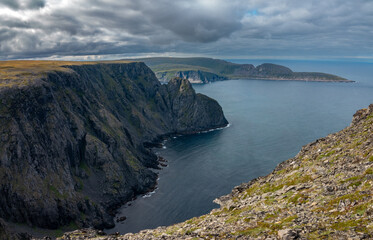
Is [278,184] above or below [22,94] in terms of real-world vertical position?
below

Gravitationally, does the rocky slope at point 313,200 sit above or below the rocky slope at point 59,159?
above

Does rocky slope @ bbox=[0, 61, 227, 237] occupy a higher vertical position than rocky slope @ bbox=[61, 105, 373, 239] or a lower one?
lower

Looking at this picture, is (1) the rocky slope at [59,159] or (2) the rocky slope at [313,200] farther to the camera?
(1) the rocky slope at [59,159]

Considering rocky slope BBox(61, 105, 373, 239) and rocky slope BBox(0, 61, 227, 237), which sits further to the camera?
rocky slope BBox(0, 61, 227, 237)

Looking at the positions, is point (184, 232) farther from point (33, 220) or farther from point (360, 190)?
point (33, 220)

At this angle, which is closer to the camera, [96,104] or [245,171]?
[245,171]

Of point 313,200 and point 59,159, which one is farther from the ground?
point 313,200

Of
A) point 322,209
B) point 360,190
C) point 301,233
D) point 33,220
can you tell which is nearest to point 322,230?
point 301,233

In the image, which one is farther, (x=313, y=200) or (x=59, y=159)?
(x=59, y=159)
